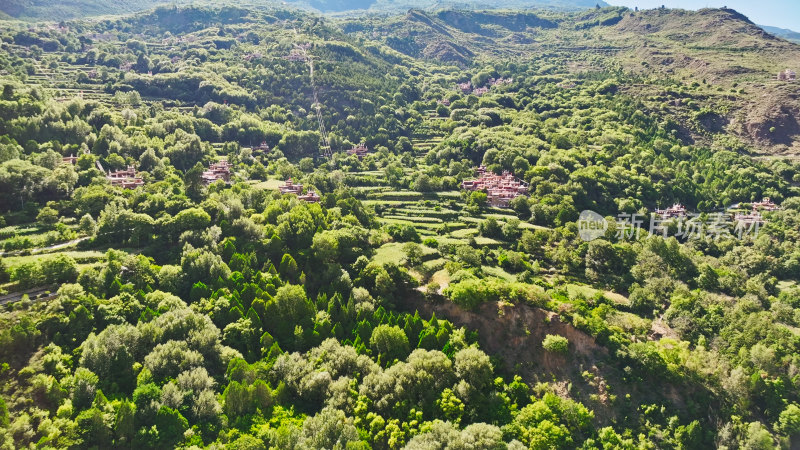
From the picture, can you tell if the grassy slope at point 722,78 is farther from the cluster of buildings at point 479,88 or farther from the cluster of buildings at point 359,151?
the cluster of buildings at point 359,151

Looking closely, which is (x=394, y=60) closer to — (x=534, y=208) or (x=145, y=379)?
(x=534, y=208)

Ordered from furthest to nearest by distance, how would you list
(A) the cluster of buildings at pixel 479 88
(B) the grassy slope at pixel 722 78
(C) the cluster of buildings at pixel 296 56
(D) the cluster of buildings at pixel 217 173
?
(A) the cluster of buildings at pixel 479 88 < (C) the cluster of buildings at pixel 296 56 < (B) the grassy slope at pixel 722 78 < (D) the cluster of buildings at pixel 217 173

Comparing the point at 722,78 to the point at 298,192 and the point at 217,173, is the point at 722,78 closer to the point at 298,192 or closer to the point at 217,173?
the point at 298,192

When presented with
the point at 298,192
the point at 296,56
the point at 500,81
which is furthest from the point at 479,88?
the point at 298,192

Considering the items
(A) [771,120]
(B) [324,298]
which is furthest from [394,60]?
(B) [324,298]

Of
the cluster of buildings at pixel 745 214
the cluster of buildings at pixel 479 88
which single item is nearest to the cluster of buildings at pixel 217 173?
A: the cluster of buildings at pixel 745 214

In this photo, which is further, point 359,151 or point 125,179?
point 359,151
